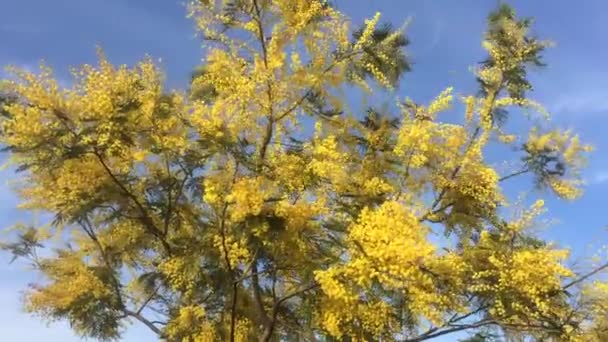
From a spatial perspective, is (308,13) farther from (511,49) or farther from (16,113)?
(16,113)

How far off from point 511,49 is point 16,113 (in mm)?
8946

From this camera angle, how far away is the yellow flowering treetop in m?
11.4

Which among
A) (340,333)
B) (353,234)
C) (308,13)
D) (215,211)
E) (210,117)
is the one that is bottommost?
(340,333)

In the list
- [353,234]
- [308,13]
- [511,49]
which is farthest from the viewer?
[511,49]

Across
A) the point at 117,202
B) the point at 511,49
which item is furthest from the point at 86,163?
the point at 511,49

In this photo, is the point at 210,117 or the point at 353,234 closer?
the point at 353,234

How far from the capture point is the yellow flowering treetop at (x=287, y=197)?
11375mm

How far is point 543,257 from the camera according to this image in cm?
1175

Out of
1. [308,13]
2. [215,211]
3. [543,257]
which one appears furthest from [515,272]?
[308,13]

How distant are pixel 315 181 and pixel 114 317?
4.74 m

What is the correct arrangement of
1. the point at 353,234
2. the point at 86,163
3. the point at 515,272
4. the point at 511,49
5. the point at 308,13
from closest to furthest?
the point at 353,234 < the point at 515,272 < the point at 86,163 < the point at 308,13 < the point at 511,49

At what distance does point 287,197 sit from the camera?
12.0 m

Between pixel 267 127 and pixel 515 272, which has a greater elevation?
pixel 267 127

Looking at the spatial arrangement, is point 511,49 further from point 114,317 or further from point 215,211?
point 114,317
